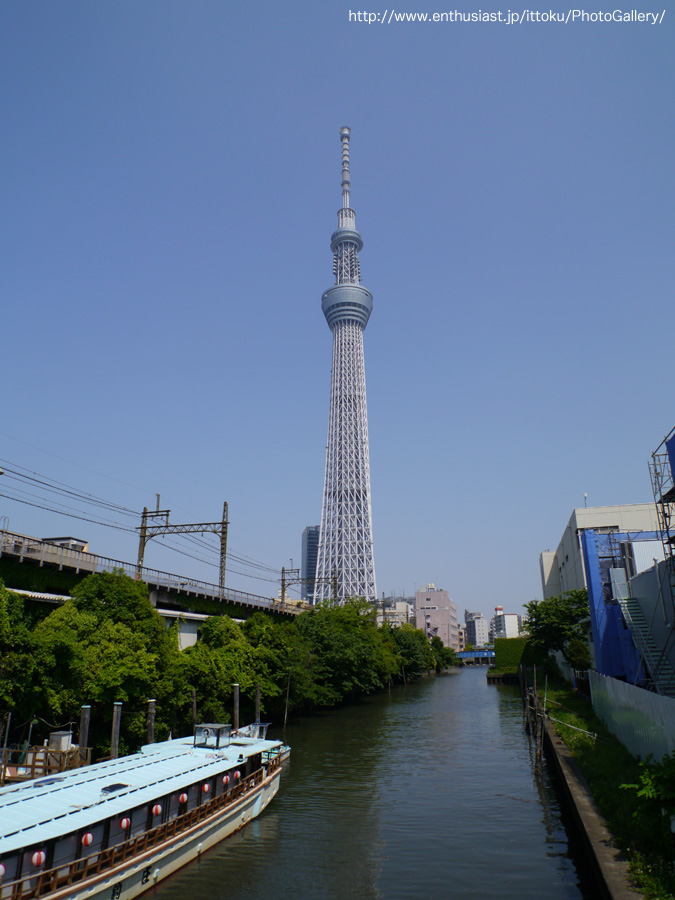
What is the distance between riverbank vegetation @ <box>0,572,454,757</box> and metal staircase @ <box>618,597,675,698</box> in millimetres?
19911

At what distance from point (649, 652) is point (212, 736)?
19.2m

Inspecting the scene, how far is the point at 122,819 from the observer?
15.1 meters

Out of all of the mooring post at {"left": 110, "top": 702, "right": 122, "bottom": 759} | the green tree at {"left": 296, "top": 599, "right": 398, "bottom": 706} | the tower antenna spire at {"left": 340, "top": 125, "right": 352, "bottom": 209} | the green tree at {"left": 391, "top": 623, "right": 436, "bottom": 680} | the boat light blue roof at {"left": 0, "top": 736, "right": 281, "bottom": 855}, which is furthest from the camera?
the tower antenna spire at {"left": 340, "top": 125, "right": 352, "bottom": 209}

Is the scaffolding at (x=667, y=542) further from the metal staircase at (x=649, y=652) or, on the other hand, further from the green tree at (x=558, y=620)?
the green tree at (x=558, y=620)

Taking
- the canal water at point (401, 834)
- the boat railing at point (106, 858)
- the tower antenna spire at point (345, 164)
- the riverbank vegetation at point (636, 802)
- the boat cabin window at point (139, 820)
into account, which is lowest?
the canal water at point (401, 834)

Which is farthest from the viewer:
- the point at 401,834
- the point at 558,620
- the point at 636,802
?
the point at 558,620

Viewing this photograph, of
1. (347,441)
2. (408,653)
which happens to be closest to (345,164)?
(347,441)

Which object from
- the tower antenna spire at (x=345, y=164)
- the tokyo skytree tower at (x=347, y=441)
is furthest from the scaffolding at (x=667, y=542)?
the tower antenna spire at (x=345, y=164)

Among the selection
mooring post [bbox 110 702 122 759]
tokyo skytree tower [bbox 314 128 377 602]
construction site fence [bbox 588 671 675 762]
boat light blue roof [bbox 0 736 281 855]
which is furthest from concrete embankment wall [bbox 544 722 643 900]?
tokyo skytree tower [bbox 314 128 377 602]

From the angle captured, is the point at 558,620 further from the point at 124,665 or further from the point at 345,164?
the point at 345,164

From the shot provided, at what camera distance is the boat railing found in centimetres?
1232

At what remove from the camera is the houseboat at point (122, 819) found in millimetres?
12816

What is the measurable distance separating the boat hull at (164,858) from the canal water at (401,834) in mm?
372

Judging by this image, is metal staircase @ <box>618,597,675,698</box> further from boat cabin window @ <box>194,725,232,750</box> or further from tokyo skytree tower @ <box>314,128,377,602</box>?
tokyo skytree tower @ <box>314,128,377,602</box>
